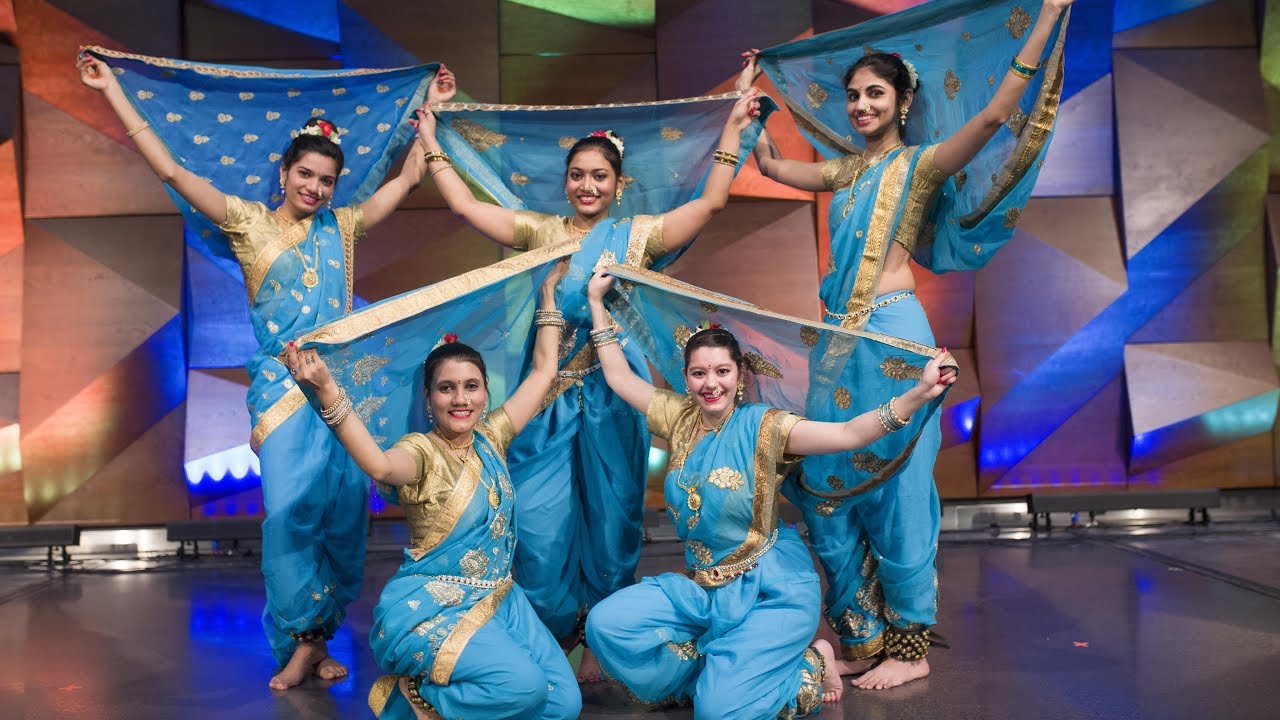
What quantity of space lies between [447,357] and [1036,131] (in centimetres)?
158

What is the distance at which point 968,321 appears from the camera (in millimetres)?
5402

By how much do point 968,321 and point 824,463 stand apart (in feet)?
10.1

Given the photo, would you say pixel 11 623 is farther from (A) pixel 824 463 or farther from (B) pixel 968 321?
(B) pixel 968 321

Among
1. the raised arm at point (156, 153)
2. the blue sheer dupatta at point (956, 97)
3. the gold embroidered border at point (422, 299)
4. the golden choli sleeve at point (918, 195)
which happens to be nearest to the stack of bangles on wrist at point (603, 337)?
the gold embroidered border at point (422, 299)

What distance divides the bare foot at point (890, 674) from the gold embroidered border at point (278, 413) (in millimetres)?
1738

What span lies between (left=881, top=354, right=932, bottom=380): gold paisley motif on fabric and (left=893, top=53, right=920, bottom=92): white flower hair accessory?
0.82 meters

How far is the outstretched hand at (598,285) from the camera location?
8.82 ft

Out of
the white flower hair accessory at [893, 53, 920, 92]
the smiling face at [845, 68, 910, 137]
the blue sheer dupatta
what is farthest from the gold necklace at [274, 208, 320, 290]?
the white flower hair accessory at [893, 53, 920, 92]

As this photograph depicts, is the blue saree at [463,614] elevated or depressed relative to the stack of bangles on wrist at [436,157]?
depressed

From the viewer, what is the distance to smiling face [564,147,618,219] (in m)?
2.87

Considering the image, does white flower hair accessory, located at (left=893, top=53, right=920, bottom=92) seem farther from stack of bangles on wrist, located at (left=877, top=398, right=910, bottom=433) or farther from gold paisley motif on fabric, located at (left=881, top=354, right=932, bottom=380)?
stack of bangles on wrist, located at (left=877, top=398, right=910, bottom=433)

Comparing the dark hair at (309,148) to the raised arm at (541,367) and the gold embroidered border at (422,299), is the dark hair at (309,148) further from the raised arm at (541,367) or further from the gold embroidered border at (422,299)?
the raised arm at (541,367)

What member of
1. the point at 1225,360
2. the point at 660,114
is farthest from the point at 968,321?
the point at 660,114

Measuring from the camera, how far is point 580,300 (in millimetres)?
2811
